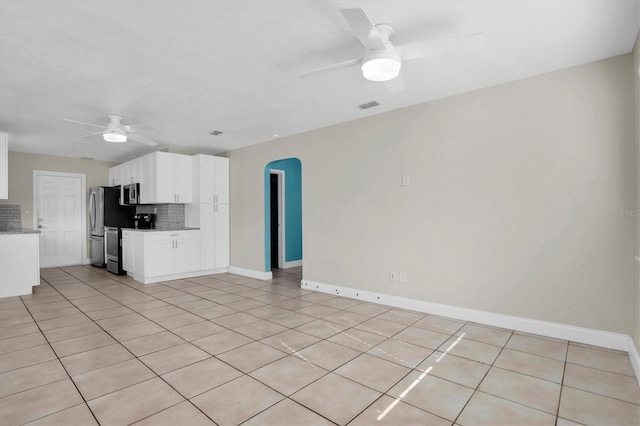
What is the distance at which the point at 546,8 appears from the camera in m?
2.22

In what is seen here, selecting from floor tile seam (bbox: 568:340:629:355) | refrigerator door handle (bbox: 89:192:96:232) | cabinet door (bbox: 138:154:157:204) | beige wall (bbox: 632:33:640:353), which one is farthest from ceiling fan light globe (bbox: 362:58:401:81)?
refrigerator door handle (bbox: 89:192:96:232)

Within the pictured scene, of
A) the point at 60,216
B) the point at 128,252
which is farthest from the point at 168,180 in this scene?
the point at 60,216

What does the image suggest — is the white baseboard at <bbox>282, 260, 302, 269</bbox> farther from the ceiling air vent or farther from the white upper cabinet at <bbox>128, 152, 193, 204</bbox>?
the ceiling air vent

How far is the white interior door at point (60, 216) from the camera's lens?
282 inches

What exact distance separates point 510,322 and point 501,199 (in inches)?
48.9

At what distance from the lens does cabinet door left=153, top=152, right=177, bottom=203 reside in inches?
238

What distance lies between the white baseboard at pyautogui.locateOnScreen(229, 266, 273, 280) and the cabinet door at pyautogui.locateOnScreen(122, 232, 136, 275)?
1755mm

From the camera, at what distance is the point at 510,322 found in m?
3.36

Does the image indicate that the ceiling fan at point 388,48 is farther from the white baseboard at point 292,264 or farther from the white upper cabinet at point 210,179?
the white baseboard at point 292,264

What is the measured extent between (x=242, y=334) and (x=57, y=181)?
6.73 metres

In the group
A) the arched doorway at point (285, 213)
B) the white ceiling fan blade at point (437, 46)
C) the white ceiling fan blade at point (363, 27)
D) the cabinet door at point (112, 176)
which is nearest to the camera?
the white ceiling fan blade at point (363, 27)

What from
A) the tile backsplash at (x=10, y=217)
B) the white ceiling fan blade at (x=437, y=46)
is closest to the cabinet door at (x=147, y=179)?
the tile backsplash at (x=10, y=217)

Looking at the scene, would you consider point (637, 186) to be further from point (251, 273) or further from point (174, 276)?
point (174, 276)

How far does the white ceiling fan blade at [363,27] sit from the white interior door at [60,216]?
25.8 feet
